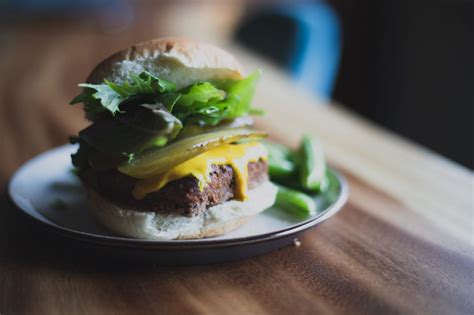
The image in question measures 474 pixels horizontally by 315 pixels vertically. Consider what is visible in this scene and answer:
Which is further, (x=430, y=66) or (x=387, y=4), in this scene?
(x=387, y=4)

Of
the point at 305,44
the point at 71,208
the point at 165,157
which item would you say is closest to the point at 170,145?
the point at 165,157

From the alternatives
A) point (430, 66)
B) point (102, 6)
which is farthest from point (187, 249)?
point (102, 6)

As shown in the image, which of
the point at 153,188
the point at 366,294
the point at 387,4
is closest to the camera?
the point at 366,294

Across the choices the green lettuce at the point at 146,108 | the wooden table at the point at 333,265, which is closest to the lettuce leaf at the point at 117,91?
the green lettuce at the point at 146,108

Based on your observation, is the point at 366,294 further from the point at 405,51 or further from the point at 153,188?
the point at 405,51

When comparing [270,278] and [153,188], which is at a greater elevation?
[153,188]

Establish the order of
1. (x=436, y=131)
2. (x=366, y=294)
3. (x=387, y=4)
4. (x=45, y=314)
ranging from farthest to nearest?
1. (x=387, y=4)
2. (x=436, y=131)
3. (x=366, y=294)
4. (x=45, y=314)
